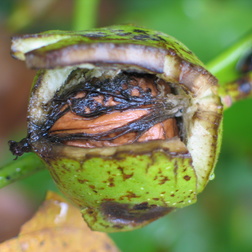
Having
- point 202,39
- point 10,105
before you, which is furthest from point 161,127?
point 10,105

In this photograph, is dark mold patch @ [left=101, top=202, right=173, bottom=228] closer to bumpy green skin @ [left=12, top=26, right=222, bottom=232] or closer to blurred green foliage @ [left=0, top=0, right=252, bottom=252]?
bumpy green skin @ [left=12, top=26, right=222, bottom=232]

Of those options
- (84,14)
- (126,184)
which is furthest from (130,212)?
(84,14)

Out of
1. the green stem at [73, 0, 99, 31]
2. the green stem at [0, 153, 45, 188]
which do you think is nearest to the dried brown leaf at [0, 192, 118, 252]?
the green stem at [0, 153, 45, 188]

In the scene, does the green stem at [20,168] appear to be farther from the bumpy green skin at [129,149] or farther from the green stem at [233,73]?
the green stem at [233,73]

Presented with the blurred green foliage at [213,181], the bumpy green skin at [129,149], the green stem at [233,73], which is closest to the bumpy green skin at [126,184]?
the bumpy green skin at [129,149]

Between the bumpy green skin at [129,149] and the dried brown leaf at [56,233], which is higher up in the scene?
the bumpy green skin at [129,149]

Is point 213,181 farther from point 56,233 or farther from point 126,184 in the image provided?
point 126,184
